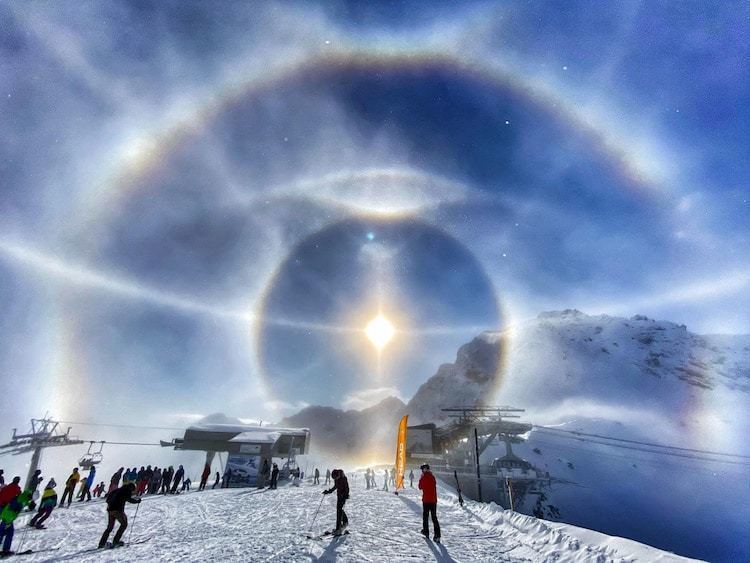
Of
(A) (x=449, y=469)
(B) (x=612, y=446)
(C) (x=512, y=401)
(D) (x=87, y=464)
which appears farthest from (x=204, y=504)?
(C) (x=512, y=401)

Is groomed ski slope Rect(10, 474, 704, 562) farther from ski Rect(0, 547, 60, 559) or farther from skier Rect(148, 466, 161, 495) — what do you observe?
skier Rect(148, 466, 161, 495)

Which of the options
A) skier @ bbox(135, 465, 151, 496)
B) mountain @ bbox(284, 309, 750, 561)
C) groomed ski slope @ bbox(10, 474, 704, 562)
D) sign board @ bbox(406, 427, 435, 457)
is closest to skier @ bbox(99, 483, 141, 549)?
groomed ski slope @ bbox(10, 474, 704, 562)

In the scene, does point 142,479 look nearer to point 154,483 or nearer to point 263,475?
point 154,483

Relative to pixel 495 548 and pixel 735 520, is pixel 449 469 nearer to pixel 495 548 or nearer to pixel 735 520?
pixel 495 548

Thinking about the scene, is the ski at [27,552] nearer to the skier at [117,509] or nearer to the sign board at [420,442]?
the skier at [117,509]

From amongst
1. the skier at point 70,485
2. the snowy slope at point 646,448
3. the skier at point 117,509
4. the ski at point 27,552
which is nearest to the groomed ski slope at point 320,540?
the ski at point 27,552

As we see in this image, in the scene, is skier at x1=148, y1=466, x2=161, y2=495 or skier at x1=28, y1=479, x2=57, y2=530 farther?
skier at x1=148, y1=466, x2=161, y2=495
